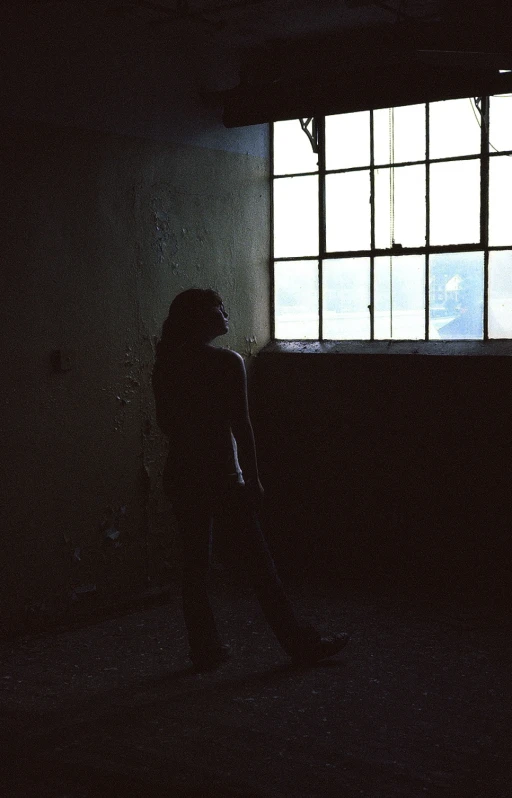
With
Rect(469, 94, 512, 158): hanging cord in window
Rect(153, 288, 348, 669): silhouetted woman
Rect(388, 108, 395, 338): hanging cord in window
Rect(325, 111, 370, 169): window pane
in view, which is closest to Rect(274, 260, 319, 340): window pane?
Rect(388, 108, 395, 338): hanging cord in window

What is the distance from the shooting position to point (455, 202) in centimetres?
571

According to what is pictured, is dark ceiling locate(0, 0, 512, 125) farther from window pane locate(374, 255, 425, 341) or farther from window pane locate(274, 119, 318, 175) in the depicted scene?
window pane locate(374, 255, 425, 341)

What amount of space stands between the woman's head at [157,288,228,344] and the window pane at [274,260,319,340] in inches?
84.1

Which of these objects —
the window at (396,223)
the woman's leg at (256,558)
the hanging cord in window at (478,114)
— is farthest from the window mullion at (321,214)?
the woman's leg at (256,558)

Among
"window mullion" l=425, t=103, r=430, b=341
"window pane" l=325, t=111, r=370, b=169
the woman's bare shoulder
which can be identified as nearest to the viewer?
the woman's bare shoulder

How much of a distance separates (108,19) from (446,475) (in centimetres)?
312

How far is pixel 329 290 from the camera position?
620 cm

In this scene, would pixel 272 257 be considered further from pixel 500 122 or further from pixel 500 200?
pixel 500 122

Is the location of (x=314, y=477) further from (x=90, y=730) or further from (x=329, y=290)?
(x=90, y=730)

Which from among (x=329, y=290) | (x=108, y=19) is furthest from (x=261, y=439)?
(x=108, y=19)

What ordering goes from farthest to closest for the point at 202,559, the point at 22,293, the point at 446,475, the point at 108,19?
the point at 446,475 → the point at 108,19 → the point at 22,293 → the point at 202,559

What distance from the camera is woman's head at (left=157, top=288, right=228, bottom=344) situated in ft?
13.6

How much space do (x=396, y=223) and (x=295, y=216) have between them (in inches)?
29.2

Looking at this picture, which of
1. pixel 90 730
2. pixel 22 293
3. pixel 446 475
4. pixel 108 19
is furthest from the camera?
pixel 446 475
